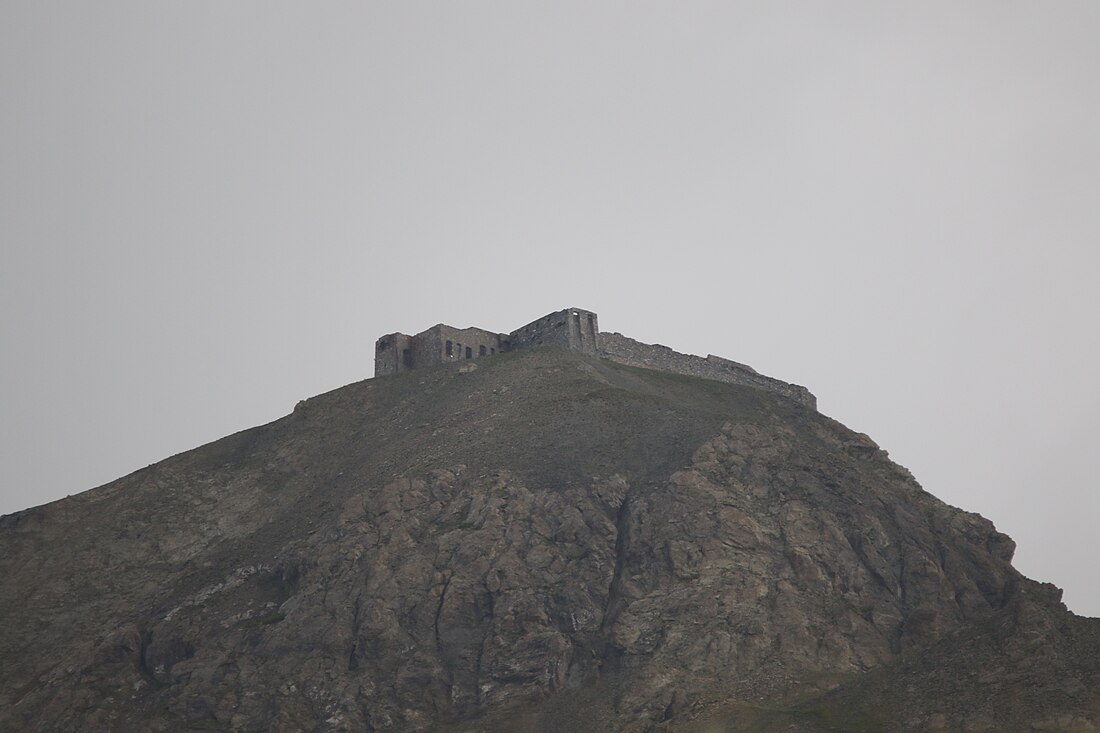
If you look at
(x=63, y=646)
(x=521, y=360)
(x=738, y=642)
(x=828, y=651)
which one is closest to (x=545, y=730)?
(x=738, y=642)

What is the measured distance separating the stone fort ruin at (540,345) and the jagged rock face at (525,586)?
1320 centimetres

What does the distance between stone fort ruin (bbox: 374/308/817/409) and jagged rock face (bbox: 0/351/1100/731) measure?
1320 centimetres

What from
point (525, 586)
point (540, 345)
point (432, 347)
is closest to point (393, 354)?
point (432, 347)

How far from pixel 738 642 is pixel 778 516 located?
39.4 feet

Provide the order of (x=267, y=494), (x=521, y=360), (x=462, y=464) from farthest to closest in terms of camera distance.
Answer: (x=521, y=360)
(x=267, y=494)
(x=462, y=464)

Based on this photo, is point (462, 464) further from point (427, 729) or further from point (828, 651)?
point (828, 651)

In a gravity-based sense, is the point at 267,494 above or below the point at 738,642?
above

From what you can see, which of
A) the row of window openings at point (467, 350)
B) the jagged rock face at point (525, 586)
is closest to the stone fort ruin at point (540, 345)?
the row of window openings at point (467, 350)

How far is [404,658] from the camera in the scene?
76.2 m

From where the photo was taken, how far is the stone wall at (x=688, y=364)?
371 ft

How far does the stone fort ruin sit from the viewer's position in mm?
110312

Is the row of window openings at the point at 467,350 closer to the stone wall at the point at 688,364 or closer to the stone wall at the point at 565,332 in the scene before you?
the stone wall at the point at 565,332

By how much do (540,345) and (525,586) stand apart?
116ft

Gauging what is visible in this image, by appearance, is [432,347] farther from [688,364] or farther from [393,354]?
[688,364]
